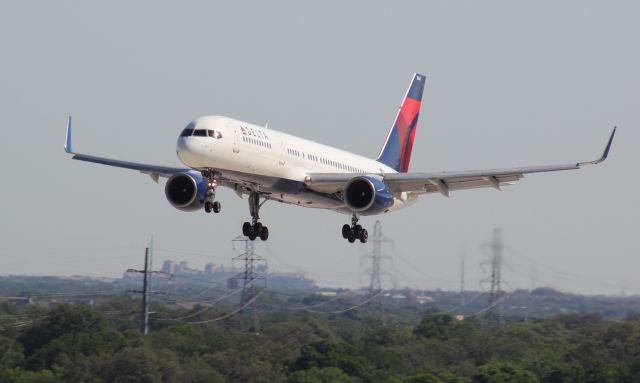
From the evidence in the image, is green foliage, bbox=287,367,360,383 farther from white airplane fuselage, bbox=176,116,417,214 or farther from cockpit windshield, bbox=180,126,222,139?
cockpit windshield, bbox=180,126,222,139

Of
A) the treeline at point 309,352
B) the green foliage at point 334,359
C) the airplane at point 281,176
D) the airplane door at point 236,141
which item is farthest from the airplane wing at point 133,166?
the green foliage at point 334,359

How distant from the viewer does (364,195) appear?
5122 centimetres

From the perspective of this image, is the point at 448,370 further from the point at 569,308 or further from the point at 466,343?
the point at 569,308

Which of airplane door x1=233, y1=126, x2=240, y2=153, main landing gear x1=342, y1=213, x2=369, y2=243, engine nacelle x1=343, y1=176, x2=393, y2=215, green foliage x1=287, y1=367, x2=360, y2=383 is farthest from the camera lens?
green foliage x1=287, y1=367, x2=360, y2=383

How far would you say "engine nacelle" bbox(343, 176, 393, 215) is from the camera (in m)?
50.9

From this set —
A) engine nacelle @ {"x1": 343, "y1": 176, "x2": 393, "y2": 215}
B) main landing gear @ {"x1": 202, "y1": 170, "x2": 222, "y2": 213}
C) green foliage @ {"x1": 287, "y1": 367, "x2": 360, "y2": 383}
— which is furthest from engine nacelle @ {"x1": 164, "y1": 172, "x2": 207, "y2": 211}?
green foliage @ {"x1": 287, "y1": 367, "x2": 360, "y2": 383}

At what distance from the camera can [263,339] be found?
373ft

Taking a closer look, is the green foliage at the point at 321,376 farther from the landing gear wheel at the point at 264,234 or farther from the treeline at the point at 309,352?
the landing gear wheel at the point at 264,234

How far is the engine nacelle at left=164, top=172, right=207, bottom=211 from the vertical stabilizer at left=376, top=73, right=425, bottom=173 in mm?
17870

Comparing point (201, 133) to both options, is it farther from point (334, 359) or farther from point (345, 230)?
point (334, 359)

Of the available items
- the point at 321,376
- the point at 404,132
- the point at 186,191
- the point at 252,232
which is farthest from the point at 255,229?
the point at 321,376

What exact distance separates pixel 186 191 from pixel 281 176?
457cm

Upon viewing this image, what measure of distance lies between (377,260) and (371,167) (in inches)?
2864

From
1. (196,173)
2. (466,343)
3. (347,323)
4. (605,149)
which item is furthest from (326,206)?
(347,323)
